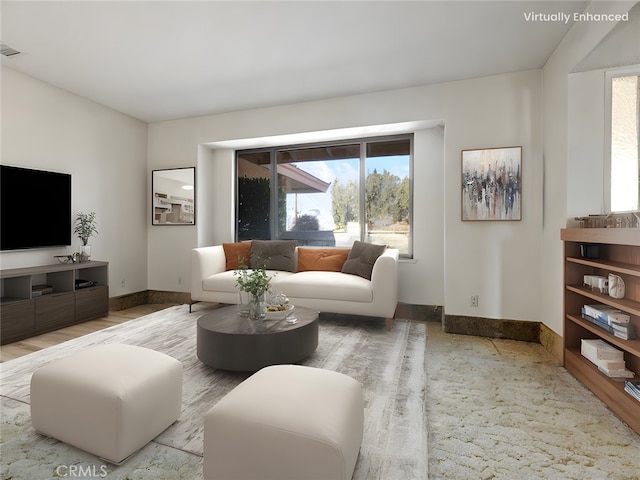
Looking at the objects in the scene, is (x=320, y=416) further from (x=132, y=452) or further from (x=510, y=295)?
(x=510, y=295)

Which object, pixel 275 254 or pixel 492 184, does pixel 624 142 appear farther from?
pixel 275 254

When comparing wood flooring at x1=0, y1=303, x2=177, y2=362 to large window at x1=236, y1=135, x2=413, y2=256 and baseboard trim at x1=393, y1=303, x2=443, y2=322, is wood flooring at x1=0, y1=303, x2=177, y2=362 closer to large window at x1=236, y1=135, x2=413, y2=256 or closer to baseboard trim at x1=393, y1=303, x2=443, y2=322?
large window at x1=236, y1=135, x2=413, y2=256

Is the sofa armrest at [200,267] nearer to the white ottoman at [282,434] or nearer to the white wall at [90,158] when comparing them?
the white wall at [90,158]

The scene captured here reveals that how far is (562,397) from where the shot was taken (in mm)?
2061

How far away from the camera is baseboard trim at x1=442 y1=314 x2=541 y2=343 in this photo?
321cm

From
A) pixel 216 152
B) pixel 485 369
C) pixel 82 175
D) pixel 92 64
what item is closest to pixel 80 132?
pixel 82 175

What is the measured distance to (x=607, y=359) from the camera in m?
2.06

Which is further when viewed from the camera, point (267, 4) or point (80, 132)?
point (80, 132)

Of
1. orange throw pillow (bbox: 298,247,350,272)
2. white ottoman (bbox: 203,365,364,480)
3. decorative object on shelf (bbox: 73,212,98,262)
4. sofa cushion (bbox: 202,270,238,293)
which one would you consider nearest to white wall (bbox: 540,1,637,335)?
orange throw pillow (bbox: 298,247,350,272)

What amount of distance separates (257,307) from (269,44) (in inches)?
90.3

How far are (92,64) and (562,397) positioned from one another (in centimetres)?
489

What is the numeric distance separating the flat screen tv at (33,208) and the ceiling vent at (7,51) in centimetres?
106

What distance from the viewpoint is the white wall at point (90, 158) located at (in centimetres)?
338

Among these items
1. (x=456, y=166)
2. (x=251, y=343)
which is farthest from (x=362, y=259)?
(x=251, y=343)
